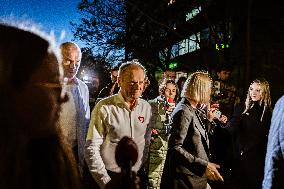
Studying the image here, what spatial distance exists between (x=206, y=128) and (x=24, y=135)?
12.7ft

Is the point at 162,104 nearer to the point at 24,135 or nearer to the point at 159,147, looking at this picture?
the point at 159,147

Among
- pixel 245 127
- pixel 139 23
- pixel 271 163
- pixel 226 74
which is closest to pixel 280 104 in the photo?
pixel 271 163

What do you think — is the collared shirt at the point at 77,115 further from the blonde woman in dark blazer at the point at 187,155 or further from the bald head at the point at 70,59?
the blonde woman in dark blazer at the point at 187,155

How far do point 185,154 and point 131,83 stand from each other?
1.05 m

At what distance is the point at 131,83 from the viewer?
427 cm

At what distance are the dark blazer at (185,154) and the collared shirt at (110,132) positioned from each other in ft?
1.17

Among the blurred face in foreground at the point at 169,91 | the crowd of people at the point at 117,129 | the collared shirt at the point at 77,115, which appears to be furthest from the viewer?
the blurred face in foreground at the point at 169,91

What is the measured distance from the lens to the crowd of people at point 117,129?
106 cm

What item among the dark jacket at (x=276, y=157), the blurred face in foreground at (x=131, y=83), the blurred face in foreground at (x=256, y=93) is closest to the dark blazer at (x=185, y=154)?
the blurred face in foreground at (x=131, y=83)

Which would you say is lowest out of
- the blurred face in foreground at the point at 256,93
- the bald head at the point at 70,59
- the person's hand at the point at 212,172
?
the person's hand at the point at 212,172

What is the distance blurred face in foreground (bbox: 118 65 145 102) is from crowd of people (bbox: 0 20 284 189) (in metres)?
0.01

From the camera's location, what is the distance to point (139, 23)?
3225cm

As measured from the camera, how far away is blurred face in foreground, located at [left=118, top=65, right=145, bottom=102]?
4262 millimetres

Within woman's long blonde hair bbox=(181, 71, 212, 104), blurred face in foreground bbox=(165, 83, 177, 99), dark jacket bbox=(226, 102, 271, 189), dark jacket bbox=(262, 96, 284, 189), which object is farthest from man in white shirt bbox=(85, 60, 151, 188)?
blurred face in foreground bbox=(165, 83, 177, 99)
